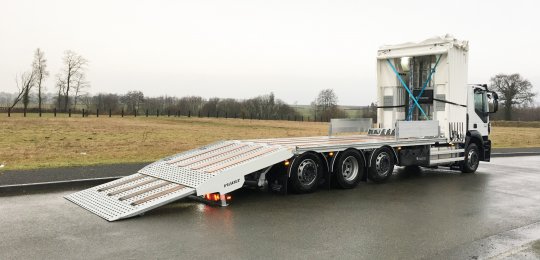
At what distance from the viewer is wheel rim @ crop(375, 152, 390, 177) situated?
435 inches

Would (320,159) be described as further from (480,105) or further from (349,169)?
(480,105)

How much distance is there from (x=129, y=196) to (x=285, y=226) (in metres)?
2.82

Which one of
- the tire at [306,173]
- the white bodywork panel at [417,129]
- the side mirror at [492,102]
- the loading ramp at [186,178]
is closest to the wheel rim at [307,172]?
the tire at [306,173]

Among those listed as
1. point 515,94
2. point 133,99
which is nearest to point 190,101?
point 133,99

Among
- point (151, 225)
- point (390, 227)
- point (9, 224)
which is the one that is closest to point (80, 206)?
point (9, 224)

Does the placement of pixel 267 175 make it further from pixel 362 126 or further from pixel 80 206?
pixel 362 126

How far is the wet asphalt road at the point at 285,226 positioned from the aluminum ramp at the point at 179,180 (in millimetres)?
249

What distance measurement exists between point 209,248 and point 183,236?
69 cm

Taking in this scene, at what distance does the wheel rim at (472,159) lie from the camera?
13678mm

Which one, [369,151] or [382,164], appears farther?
[382,164]

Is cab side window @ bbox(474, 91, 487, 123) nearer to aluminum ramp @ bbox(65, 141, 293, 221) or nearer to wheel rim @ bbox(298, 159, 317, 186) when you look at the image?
wheel rim @ bbox(298, 159, 317, 186)

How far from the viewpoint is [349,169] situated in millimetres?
10508

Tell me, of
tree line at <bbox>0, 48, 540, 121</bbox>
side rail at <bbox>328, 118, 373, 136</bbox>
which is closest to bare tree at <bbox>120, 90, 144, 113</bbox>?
tree line at <bbox>0, 48, 540, 121</bbox>

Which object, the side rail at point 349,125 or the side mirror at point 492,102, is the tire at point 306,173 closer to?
the side rail at point 349,125
